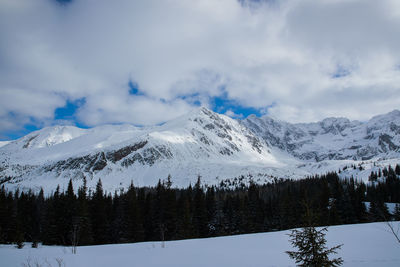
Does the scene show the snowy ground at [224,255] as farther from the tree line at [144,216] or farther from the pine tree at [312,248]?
the tree line at [144,216]

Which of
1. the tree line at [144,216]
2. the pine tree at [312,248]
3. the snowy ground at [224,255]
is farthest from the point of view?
the tree line at [144,216]

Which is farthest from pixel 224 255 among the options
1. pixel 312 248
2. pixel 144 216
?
pixel 144 216

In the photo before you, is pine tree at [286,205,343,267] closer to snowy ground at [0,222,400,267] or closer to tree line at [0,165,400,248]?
snowy ground at [0,222,400,267]

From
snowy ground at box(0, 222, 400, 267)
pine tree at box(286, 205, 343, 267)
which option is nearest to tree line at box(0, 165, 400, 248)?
snowy ground at box(0, 222, 400, 267)

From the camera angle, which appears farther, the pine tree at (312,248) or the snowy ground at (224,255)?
the snowy ground at (224,255)

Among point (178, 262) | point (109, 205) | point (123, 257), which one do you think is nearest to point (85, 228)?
point (109, 205)

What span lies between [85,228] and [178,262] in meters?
29.4

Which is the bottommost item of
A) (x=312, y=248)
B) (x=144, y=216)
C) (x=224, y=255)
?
(x=144, y=216)

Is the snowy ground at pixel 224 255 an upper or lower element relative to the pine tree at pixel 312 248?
lower

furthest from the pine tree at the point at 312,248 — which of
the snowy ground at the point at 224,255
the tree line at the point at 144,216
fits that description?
the tree line at the point at 144,216

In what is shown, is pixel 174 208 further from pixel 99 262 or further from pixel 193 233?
pixel 99 262

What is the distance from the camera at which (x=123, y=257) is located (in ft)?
61.2

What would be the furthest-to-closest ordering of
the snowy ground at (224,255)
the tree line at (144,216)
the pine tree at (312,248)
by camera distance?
the tree line at (144,216) < the snowy ground at (224,255) < the pine tree at (312,248)

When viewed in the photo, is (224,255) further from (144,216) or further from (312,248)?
(144,216)
